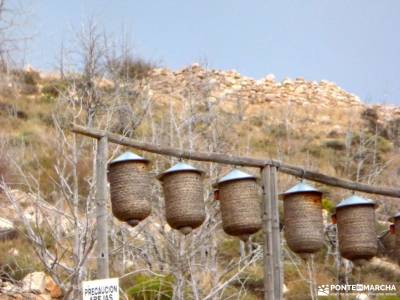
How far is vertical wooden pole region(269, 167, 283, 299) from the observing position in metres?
6.13

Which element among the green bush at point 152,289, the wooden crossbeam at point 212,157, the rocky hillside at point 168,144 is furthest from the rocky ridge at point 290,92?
the wooden crossbeam at point 212,157

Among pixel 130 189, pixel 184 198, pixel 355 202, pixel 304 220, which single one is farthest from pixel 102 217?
pixel 355 202

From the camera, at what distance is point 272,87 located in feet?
131

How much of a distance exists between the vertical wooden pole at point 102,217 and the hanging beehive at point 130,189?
0.08 meters

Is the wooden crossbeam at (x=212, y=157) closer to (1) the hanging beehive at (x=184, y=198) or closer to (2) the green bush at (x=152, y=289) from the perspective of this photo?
(1) the hanging beehive at (x=184, y=198)

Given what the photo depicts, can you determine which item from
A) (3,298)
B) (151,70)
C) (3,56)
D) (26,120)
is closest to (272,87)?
(151,70)

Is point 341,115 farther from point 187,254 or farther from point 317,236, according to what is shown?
point 317,236

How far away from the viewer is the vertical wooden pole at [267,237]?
6113 mm

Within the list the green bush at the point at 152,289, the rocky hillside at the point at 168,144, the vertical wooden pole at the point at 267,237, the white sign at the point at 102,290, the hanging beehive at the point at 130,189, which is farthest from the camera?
the green bush at the point at 152,289

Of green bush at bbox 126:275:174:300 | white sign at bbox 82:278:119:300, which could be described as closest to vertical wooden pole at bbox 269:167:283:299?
white sign at bbox 82:278:119:300

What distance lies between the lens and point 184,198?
599cm

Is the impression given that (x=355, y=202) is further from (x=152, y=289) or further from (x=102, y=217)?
(x=152, y=289)

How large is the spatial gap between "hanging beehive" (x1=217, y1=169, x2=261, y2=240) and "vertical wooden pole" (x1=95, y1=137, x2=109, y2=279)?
3.00 feet

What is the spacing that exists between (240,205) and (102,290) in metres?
1.23
